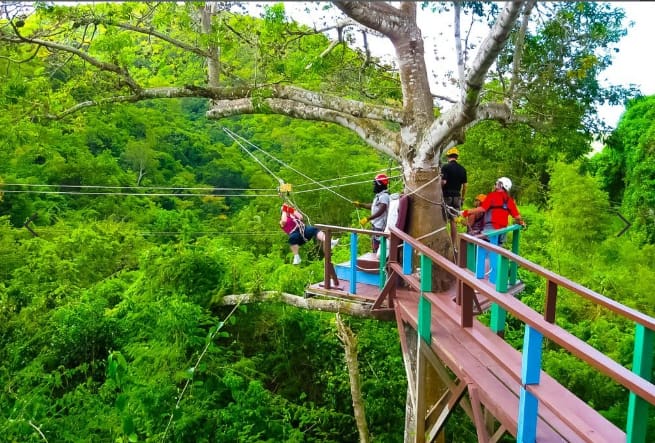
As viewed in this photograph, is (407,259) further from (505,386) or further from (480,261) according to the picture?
(505,386)

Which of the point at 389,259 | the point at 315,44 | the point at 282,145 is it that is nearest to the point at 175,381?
the point at 389,259

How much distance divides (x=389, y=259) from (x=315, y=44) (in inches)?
150

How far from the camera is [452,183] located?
6984mm

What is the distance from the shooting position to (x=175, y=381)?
732 centimetres

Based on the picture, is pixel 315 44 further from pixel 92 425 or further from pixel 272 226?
pixel 272 226

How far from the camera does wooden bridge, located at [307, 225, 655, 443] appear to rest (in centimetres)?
255

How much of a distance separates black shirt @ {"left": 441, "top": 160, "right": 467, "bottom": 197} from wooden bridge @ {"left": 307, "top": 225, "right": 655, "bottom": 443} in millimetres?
919

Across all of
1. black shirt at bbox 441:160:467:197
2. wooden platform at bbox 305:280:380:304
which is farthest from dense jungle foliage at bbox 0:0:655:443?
wooden platform at bbox 305:280:380:304

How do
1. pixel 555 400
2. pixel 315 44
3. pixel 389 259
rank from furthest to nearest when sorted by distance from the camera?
1. pixel 315 44
2. pixel 389 259
3. pixel 555 400

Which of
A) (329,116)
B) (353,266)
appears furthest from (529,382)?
(329,116)

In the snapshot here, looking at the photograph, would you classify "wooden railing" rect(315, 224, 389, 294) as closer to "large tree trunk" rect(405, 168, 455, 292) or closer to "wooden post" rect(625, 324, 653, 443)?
"large tree trunk" rect(405, 168, 455, 292)

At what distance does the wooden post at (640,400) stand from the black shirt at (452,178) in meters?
4.48

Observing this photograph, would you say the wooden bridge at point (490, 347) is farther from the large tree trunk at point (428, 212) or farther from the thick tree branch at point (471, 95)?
the thick tree branch at point (471, 95)

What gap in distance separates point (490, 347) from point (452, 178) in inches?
147
